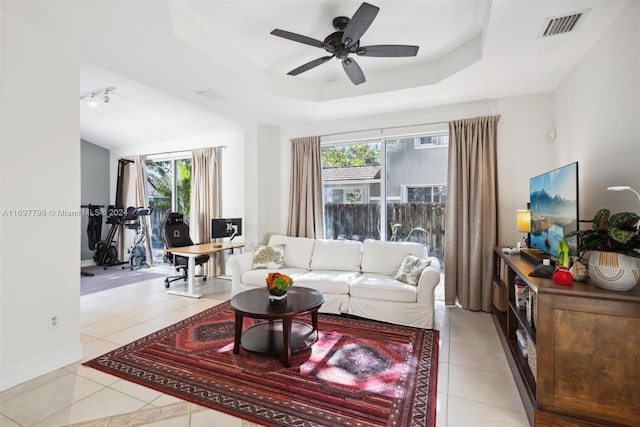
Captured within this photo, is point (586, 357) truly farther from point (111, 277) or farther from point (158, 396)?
point (111, 277)

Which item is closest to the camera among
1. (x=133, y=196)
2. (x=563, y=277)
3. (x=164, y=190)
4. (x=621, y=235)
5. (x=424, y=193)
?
(x=621, y=235)

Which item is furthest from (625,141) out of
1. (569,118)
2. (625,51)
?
(569,118)

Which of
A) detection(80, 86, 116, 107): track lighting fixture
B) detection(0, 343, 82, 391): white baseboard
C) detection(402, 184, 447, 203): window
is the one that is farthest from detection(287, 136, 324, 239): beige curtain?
detection(0, 343, 82, 391): white baseboard

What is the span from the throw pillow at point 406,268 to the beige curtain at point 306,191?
62.1 inches

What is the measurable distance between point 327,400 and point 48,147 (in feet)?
9.55

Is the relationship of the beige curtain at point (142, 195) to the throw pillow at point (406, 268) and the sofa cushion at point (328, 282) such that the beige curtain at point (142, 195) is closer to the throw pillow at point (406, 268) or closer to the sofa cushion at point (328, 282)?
the sofa cushion at point (328, 282)

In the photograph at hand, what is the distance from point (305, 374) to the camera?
7.76 ft

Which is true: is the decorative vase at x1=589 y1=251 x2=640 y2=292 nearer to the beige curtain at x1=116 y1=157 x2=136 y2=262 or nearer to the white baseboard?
the white baseboard

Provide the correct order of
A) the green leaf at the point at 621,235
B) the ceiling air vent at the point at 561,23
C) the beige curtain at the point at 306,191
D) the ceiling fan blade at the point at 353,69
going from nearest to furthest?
1. the green leaf at the point at 621,235
2. the ceiling air vent at the point at 561,23
3. the ceiling fan blade at the point at 353,69
4. the beige curtain at the point at 306,191

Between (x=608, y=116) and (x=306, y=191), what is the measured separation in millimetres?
3553

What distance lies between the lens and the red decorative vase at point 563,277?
5.99 ft

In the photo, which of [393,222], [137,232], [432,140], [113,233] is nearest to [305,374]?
[393,222]

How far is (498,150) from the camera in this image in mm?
3857

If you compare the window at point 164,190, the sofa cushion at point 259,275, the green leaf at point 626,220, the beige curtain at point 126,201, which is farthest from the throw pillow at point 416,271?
the beige curtain at point 126,201
